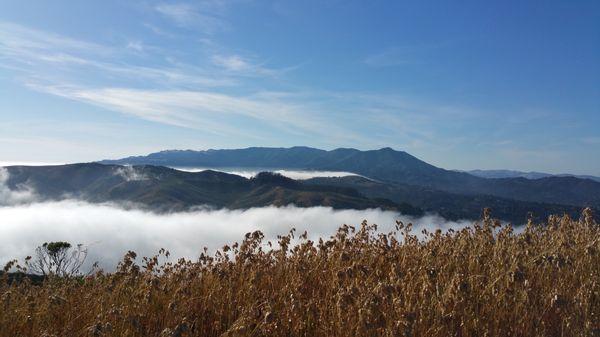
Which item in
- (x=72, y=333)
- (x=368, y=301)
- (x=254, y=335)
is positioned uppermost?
(x=368, y=301)

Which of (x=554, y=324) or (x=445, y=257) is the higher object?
(x=445, y=257)

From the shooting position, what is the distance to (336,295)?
4168 mm

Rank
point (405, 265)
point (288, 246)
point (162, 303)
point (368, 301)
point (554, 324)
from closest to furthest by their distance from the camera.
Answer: point (368, 301) → point (554, 324) → point (162, 303) → point (405, 265) → point (288, 246)

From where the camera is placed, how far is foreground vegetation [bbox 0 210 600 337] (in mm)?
3631

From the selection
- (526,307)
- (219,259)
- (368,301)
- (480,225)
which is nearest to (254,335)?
(368,301)

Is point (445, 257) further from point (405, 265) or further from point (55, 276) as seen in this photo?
point (55, 276)

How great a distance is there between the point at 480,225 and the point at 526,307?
3.82 metres

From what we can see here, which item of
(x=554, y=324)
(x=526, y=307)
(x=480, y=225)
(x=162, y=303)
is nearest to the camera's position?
(x=526, y=307)

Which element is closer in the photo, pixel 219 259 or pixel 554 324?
pixel 554 324

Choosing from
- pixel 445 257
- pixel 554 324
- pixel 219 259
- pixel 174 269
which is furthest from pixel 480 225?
pixel 174 269

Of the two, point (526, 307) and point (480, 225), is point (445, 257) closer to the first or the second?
point (526, 307)

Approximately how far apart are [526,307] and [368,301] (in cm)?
174

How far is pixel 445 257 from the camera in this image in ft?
18.8

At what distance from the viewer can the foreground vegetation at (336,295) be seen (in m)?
3.63
